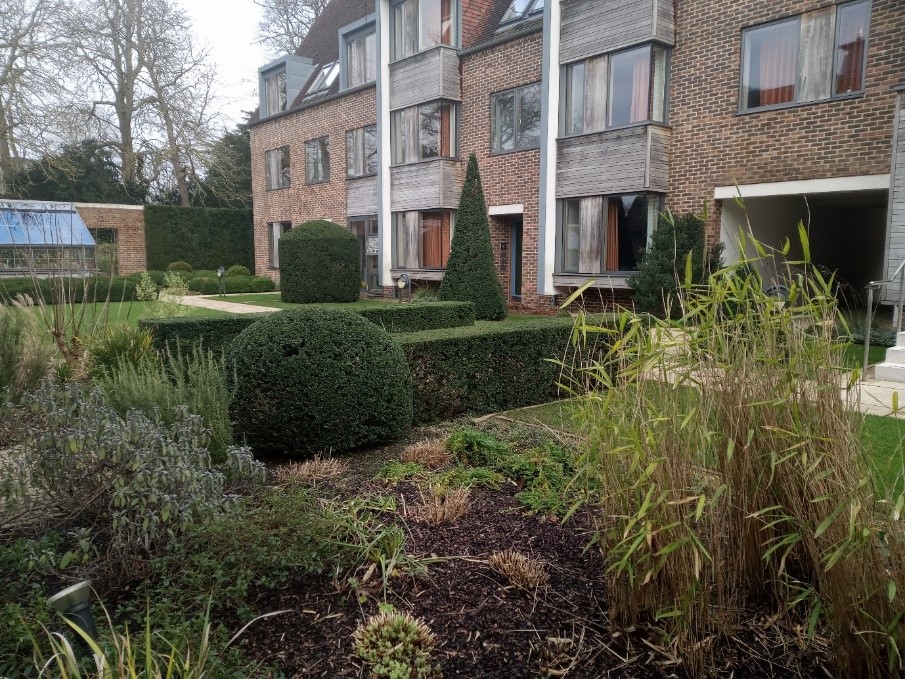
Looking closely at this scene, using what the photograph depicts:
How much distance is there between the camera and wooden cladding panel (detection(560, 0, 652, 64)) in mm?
12133

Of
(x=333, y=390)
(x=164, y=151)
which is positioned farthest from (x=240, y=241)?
(x=333, y=390)

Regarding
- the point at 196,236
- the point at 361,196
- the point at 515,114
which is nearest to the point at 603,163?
the point at 515,114

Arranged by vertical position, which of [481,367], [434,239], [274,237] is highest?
[274,237]

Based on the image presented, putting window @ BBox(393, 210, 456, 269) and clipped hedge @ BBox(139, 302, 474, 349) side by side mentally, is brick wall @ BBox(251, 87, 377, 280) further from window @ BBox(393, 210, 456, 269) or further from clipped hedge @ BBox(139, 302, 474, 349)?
clipped hedge @ BBox(139, 302, 474, 349)

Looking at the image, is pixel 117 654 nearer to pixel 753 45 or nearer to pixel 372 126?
pixel 753 45

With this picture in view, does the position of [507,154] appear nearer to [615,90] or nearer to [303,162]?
[615,90]

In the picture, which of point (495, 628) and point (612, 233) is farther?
point (612, 233)

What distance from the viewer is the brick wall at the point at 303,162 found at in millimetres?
20141

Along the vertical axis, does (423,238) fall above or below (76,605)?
above

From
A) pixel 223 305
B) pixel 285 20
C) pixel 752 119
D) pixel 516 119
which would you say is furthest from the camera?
pixel 285 20

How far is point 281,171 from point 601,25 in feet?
45.6

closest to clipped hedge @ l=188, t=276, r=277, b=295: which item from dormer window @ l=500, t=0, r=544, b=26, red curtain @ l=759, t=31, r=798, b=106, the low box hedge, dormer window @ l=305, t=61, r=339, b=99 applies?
dormer window @ l=305, t=61, r=339, b=99

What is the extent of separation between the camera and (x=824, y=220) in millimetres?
14641

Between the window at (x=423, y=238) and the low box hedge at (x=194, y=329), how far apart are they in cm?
959
